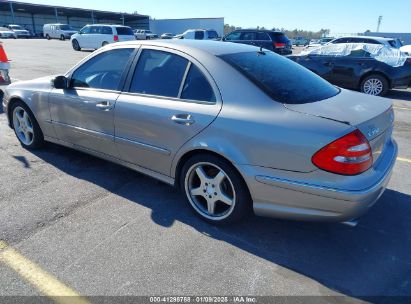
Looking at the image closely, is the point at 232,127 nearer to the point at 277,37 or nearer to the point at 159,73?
the point at 159,73

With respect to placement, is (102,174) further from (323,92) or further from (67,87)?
(323,92)

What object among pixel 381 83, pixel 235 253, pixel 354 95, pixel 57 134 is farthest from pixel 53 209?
pixel 381 83

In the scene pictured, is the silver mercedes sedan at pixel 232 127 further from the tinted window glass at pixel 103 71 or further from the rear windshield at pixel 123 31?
the rear windshield at pixel 123 31

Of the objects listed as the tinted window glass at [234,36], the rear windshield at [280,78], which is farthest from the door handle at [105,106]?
the tinted window glass at [234,36]

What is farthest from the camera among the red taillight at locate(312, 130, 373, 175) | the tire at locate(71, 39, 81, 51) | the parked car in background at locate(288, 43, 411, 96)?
the tire at locate(71, 39, 81, 51)

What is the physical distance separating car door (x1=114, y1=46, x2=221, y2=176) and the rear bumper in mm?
712

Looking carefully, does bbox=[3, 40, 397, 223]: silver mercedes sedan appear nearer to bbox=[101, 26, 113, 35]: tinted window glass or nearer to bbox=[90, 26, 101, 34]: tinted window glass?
bbox=[101, 26, 113, 35]: tinted window glass

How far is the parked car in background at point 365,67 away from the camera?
8805mm

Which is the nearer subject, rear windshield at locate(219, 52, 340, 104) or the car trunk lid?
the car trunk lid

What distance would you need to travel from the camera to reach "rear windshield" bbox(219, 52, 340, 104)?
9.24 ft

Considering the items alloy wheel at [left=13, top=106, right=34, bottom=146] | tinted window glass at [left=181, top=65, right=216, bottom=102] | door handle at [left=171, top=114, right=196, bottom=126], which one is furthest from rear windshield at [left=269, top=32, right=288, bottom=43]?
door handle at [left=171, top=114, right=196, bottom=126]

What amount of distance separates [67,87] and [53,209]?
146cm

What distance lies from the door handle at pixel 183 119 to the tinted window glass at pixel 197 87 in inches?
7.2

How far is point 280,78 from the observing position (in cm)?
304
